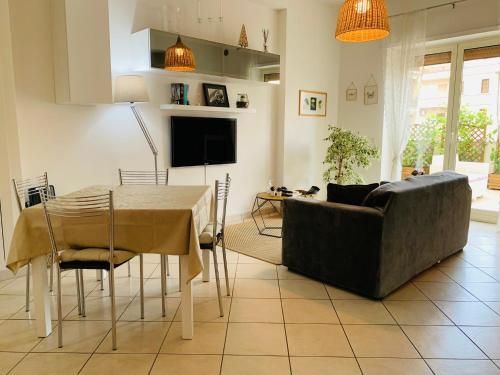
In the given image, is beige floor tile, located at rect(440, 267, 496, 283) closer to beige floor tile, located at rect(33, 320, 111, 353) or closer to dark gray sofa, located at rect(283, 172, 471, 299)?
dark gray sofa, located at rect(283, 172, 471, 299)

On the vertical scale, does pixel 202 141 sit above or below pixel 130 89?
below

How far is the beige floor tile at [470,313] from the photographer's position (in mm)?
2479

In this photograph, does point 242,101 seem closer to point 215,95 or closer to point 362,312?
point 215,95

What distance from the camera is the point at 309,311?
2631 millimetres

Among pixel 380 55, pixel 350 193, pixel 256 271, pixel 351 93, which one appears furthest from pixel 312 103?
pixel 256 271

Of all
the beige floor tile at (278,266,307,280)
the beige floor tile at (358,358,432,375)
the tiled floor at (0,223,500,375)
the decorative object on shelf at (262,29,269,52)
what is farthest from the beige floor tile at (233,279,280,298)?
the decorative object on shelf at (262,29,269,52)

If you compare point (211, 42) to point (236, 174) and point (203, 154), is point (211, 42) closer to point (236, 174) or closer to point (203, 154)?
point (203, 154)

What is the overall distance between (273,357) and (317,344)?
0.30 meters

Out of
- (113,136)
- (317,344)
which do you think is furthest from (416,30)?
(317,344)

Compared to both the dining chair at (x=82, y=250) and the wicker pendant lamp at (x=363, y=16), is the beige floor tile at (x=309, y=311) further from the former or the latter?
the wicker pendant lamp at (x=363, y=16)

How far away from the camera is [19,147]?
10.4ft

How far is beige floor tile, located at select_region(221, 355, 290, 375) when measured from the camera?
1.97 meters

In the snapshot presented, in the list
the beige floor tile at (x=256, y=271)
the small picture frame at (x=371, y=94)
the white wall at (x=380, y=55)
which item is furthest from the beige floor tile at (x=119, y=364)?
the small picture frame at (x=371, y=94)

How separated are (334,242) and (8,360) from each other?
2230 millimetres
